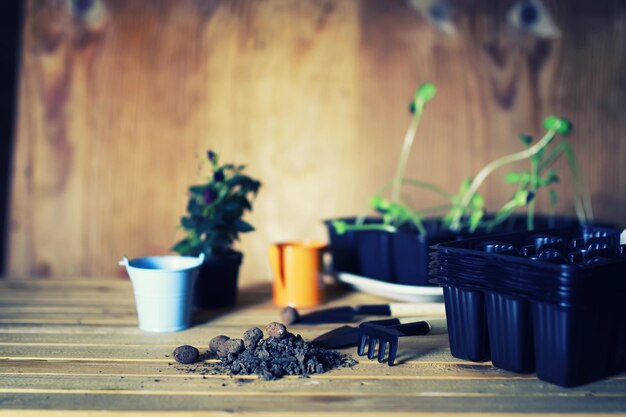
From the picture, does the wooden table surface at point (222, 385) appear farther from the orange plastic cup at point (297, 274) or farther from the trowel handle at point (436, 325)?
the orange plastic cup at point (297, 274)

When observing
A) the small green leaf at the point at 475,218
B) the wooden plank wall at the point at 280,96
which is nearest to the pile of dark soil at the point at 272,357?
the small green leaf at the point at 475,218

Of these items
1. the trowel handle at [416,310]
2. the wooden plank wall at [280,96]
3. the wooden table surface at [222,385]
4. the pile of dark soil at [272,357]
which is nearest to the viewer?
the wooden table surface at [222,385]

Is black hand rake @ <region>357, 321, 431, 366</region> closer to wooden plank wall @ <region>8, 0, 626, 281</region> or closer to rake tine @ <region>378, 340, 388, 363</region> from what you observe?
rake tine @ <region>378, 340, 388, 363</region>

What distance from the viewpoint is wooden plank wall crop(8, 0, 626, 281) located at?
1539mm

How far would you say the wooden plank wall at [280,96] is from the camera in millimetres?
1539

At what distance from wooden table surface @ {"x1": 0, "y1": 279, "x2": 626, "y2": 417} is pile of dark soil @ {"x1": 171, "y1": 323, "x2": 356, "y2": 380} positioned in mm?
18

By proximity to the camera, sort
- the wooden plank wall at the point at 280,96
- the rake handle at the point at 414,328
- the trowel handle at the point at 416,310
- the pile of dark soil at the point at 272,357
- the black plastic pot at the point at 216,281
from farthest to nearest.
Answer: the wooden plank wall at the point at 280,96, the black plastic pot at the point at 216,281, the trowel handle at the point at 416,310, the rake handle at the point at 414,328, the pile of dark soil at the point at 272,357

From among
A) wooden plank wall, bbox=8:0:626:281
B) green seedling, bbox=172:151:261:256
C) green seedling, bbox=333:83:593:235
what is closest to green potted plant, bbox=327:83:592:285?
green seedling, bbox=333:83:593:235

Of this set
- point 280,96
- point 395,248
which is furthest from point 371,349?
point 280,96

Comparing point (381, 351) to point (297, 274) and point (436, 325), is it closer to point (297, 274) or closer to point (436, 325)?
point (436, 325)

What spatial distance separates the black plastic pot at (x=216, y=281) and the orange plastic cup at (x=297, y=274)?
0.09m

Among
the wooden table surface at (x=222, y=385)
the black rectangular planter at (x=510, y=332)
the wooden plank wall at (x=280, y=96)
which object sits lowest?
the wooden table surface at (x=222, y=385)

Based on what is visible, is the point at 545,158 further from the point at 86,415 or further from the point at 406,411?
the point at 86,415

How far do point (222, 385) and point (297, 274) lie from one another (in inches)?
17.8
